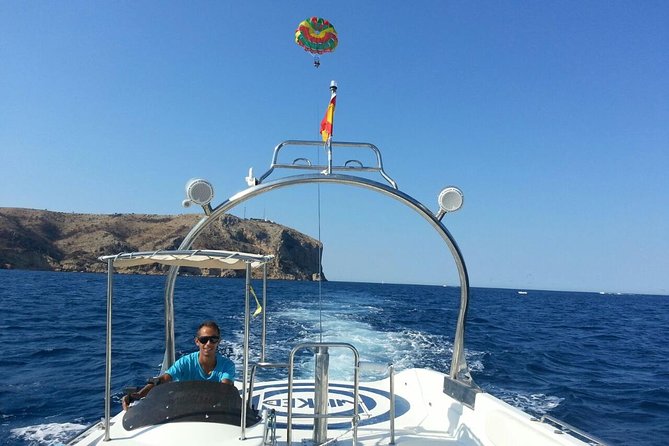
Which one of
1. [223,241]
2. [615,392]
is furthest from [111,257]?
[223,241]

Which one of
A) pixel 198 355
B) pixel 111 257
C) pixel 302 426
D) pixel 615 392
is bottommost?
pixel 615 392

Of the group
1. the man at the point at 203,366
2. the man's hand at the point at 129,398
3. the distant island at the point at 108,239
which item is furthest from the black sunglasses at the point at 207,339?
the distant island at the point at 108,239

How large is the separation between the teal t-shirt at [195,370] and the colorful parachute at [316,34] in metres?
3.40

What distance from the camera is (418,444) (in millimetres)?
4270

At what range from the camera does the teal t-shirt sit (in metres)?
4.17

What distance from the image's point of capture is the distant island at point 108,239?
83.4 metres

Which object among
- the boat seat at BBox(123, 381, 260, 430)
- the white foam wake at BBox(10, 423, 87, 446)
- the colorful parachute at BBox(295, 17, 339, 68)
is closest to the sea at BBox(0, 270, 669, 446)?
the white foam wake at BBox(10, 423, 87, 446)

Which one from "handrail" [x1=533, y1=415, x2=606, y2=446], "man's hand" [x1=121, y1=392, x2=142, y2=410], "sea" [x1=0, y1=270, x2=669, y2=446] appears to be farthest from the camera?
"sea" [x1=0, y1=270, x2=669, y2=446]

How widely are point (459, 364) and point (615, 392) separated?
7.08 m

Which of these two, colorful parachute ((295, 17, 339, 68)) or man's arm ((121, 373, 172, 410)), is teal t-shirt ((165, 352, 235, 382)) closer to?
man's arm ((121, 373, 172, 410))

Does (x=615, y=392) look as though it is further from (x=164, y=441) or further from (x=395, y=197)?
(x=164, y=441)

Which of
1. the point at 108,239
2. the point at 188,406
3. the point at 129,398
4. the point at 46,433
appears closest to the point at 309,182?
the point at 188,406

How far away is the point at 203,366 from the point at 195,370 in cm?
8

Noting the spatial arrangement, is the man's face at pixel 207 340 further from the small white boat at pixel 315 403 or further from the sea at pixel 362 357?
the sea at pixel 362 357
